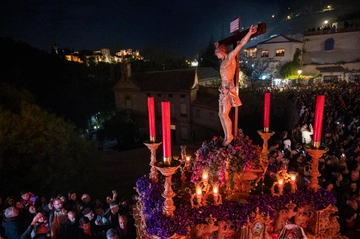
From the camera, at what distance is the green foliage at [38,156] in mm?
9391

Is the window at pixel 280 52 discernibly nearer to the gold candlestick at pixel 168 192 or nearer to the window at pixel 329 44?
the window at pixel 329 44

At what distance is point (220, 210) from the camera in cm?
509

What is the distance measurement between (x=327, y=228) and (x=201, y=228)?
2899 millimetres

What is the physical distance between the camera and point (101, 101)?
36312 millimetres

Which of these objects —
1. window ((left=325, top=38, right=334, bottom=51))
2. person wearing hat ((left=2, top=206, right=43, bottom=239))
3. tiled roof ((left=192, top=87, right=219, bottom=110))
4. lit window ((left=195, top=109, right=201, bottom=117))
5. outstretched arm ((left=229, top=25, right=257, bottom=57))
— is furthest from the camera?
→ window ((left=325, top=38, right=334, bottom=51))

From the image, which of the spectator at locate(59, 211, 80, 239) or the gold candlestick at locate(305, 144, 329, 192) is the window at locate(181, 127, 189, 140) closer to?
the spectator at locate(59, 211, 80, 239)

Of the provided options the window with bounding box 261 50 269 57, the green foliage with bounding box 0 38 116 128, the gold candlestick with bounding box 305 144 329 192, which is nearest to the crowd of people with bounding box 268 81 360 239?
the gold candlestick with bounding box 305 144 329 192

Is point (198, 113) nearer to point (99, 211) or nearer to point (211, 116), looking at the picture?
point (211, 116)

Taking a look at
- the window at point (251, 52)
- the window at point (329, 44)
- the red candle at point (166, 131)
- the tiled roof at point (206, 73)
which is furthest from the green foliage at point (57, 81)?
the window at point (329, 44)

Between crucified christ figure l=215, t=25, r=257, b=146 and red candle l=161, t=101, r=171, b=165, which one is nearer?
red candle l=161, t=101, r=171, b=165

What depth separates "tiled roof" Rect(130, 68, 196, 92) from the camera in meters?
27.7

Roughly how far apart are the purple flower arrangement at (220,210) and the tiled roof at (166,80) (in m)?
22.3

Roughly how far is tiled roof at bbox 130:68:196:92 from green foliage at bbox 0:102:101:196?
58.5ft

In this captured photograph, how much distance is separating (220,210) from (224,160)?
103 centimetres
